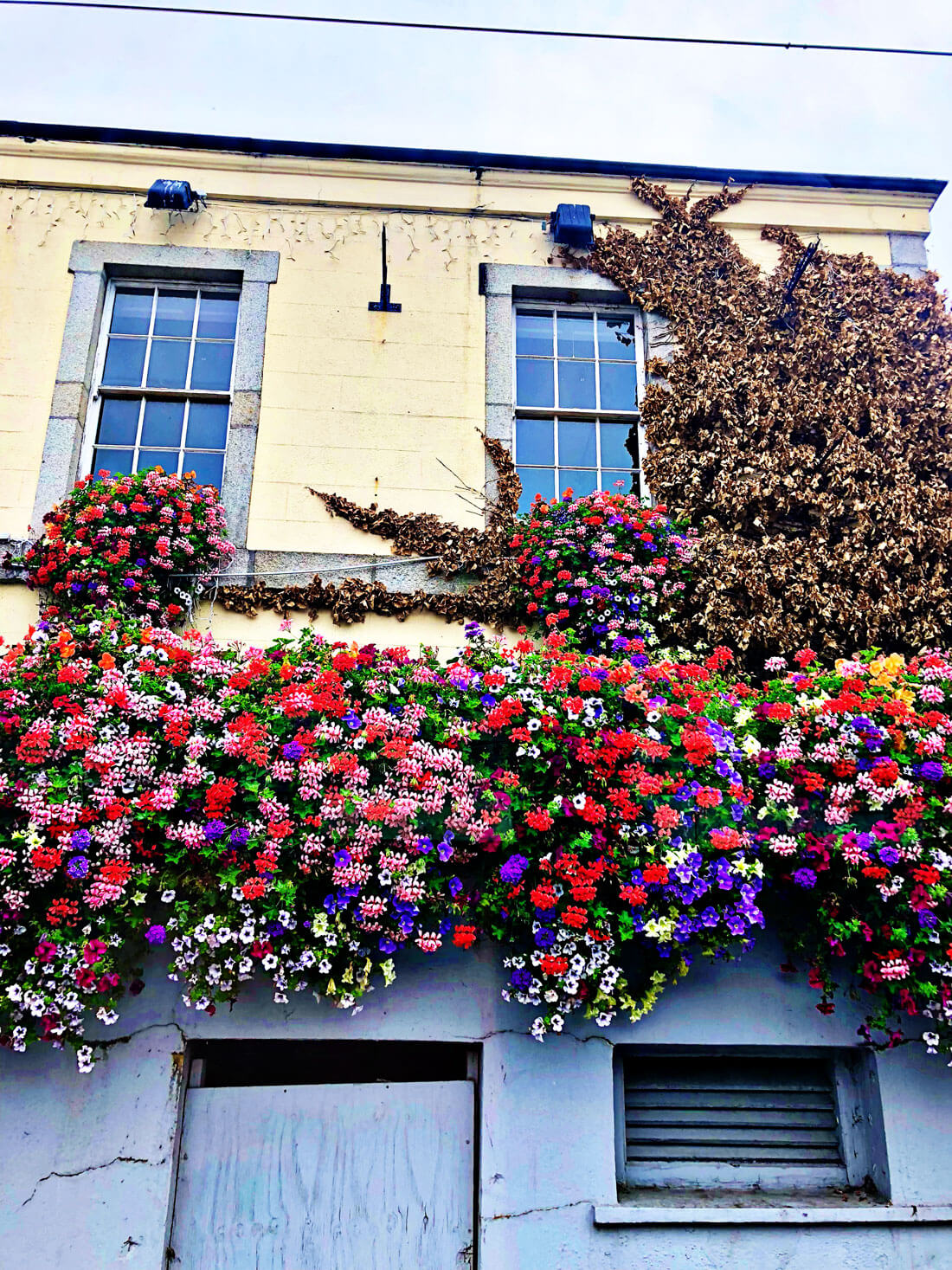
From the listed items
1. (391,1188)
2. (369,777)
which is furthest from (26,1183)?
(369,777)

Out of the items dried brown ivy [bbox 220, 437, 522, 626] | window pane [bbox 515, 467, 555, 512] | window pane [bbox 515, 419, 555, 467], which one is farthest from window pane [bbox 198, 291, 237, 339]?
window pane [bbox 515, 467, 555, 512]

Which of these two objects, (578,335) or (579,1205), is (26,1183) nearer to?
(579,1205)

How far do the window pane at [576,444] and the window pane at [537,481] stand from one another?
13 centimetres

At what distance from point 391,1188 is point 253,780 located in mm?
1953

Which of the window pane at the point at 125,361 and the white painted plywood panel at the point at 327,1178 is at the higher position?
the window pane at the point at 125,361

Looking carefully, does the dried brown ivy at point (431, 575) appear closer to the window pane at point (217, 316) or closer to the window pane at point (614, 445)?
the window pane at point (614, 445)

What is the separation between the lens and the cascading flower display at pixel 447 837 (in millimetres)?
4156

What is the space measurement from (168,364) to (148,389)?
9.9 inches

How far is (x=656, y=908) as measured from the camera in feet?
13.9

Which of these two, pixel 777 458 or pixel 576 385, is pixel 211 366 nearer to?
pixel 576 385

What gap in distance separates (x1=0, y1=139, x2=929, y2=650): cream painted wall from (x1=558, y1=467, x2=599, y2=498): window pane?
0.59 metres

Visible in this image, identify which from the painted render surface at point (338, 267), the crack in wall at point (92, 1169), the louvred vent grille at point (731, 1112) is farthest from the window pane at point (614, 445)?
the crack in wall at point (92, 1169)

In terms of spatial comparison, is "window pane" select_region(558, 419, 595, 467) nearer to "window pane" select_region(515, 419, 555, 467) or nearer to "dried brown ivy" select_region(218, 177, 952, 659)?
"window pane" select_region(515, 419, 555, 467)

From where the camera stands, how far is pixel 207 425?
650 centimetres
